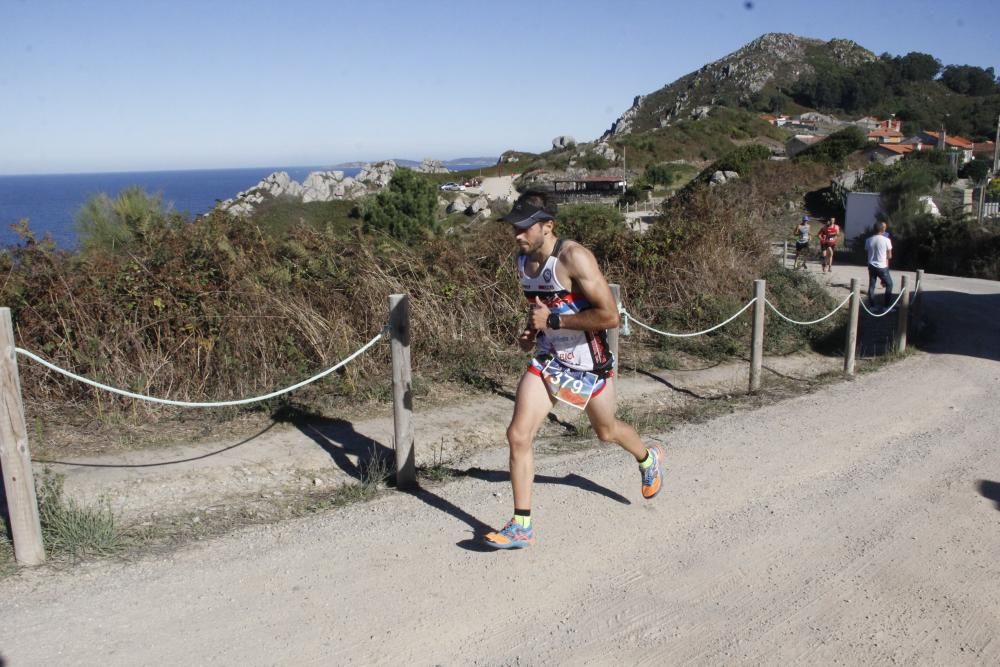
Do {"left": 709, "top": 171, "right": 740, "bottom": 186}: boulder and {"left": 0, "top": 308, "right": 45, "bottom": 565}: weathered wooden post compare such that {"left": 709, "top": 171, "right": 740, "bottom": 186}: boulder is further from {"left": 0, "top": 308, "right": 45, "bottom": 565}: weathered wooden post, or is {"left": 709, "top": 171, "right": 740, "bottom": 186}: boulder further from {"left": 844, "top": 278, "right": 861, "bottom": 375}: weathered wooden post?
{"left": 0, "top": 308, "right": 45, "bottom": 565}: weathered wooden post

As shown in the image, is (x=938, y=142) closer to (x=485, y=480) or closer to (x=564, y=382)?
(x=485, y=480)

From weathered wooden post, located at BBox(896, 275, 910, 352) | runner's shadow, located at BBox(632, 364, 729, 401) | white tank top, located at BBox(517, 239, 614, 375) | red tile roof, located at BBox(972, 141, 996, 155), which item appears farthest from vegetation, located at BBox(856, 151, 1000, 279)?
red tile roof, located at BBox(972, 141, 996, 155)

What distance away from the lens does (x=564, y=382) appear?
181 inches

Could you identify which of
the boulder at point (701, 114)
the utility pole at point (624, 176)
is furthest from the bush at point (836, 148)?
the boulder at point (701, 114)

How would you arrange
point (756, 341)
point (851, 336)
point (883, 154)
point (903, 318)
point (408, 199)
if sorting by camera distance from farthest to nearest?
point (883, 154), point (408, 199), point (903, 318), point (851, 336), point (756, 341)

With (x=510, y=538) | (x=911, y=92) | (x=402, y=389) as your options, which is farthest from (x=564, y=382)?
(x=911, y=92)

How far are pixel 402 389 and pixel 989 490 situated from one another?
412 centimetres

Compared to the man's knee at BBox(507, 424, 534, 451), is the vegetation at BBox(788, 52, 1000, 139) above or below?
above

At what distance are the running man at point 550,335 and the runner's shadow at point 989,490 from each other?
2.87 m

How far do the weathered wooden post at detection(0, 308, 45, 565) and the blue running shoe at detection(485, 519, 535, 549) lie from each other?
2.43 meters

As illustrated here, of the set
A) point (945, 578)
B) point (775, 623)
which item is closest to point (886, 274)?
point (945, 578)

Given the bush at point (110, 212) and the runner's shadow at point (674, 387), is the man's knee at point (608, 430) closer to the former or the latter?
the runner's shadow at point (674, 387)

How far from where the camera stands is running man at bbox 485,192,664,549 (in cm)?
442

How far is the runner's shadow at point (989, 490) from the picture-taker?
5536 mm
